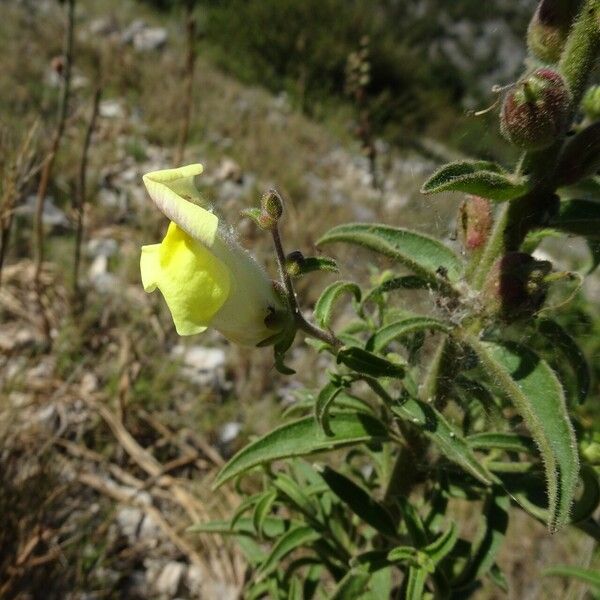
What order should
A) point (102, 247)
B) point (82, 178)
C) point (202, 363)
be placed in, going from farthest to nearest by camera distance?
point (102, 247)
point (202, 363)
point (82, 178)

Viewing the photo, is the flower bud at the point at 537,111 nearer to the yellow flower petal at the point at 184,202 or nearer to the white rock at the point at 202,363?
the yellow flower petal at the point at 184,202

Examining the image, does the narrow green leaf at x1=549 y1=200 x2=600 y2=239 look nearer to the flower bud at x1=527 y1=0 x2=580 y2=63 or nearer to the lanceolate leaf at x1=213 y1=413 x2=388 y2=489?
the flower bud at x1=527 y1=0 x2=580 y2=63

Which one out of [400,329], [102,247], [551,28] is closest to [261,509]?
[400,329]

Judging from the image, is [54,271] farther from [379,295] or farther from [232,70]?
[232,70]

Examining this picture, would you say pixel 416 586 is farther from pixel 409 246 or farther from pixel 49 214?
pixel 49 214

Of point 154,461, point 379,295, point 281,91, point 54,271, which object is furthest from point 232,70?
point 379,295
